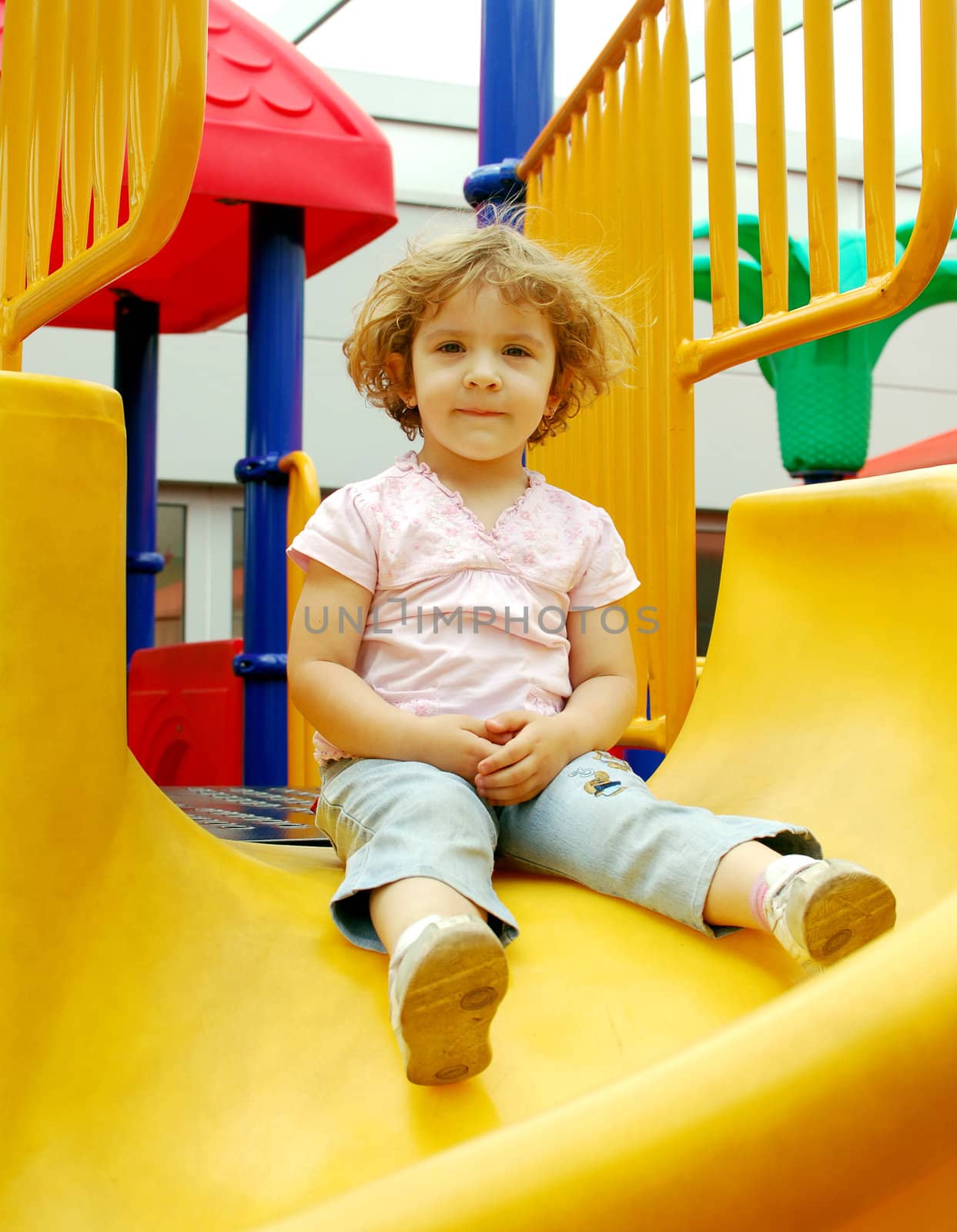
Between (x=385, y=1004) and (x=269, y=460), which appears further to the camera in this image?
(x=269, y=460)

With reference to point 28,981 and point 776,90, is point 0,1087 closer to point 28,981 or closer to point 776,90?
point 28,981

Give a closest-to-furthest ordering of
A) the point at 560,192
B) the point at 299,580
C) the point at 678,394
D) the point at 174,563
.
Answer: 1. the point at 678,394
2. the point at 560,192
3. the point at 299,580
4. the point at 174,563

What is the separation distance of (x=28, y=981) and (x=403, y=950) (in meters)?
0.24

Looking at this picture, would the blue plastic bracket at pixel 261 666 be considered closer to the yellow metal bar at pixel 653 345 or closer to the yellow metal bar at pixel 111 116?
the yellow metal bar at pixel 653 345

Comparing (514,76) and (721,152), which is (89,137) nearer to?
(721,152)

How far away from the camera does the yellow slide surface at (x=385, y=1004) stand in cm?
57

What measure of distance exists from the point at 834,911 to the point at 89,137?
88 cm

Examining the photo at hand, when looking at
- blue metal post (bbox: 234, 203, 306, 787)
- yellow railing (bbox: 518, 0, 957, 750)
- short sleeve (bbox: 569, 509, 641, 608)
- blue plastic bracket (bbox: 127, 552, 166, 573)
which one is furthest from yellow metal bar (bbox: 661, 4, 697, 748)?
blue plastic bracket (bbox: 127, 552, 166, 573)

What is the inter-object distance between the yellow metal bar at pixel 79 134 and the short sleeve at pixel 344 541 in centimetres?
32

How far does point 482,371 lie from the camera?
118cm

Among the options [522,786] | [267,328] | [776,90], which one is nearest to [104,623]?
[522,786]

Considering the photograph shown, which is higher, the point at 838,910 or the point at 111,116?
the point at 111,116

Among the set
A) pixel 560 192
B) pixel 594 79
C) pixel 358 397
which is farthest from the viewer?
pixel 358 397

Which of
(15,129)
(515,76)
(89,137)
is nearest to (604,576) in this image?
(89,137)
